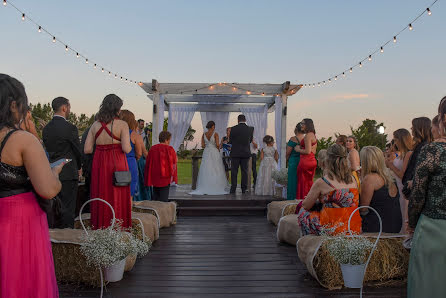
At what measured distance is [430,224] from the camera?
6.66 ft

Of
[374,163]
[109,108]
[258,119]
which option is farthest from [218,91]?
[374,163]

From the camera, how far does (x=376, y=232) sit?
4242 mm

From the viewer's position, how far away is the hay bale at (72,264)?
12.0 ft

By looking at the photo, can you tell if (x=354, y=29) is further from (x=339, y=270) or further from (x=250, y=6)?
(x=339, y=270)

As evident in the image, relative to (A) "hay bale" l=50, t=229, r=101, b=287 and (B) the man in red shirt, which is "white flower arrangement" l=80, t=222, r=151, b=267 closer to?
(A) "hay bale" l=50, t=229, r=101, b=287

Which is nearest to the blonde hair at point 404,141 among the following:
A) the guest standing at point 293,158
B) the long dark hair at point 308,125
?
the long dark hair at point 308,125

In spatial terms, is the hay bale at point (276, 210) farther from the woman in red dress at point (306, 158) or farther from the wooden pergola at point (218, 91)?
the wooden pergola at point (218, 91)

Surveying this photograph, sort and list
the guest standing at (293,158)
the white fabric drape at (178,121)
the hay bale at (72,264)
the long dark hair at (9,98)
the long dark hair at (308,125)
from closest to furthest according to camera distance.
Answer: the long dark hair at (9,98) → the hay bale at (72,264) → the long dark hair at (308,125) → the guest standing at (293,158) → the white fabric drape at (178,121)

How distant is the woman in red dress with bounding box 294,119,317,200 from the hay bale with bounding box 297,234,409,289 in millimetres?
3123

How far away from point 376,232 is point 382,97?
11831mm

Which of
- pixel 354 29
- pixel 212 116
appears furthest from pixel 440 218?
pixel 212 116

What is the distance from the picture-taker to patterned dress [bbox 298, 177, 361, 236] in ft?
13.1

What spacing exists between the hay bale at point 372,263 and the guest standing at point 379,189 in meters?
0.32

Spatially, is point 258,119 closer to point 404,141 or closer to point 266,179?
point 266,179
